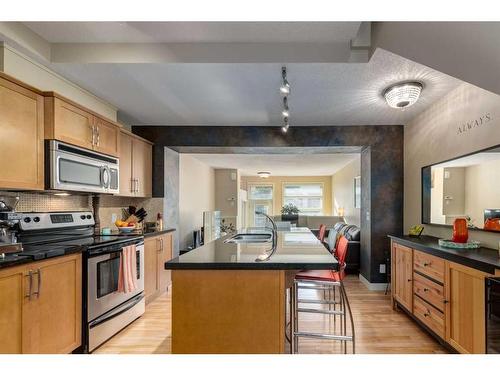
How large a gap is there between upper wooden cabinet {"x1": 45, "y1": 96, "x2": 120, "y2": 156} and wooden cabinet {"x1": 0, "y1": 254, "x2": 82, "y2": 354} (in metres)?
1.03

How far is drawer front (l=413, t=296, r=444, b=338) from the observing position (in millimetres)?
2473

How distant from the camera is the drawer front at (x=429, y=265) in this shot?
2.47 metres

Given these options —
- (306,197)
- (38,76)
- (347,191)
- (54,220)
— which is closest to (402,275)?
(54,220)

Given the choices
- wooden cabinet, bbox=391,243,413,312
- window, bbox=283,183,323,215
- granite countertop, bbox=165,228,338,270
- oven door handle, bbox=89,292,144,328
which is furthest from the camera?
window, bbox=283,183,323,215

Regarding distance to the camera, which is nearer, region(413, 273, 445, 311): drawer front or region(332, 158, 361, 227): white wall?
region(413, 273, 445, 311): drawer front

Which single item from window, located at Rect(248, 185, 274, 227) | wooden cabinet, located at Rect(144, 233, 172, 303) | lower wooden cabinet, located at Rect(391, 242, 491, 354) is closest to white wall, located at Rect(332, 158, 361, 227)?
window, located at Rect(248, 185, 274, 227)

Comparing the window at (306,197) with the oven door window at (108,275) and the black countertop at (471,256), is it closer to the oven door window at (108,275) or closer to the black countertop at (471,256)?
the black countertop at (471,256)

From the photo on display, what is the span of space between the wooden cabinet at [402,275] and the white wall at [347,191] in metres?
2.94

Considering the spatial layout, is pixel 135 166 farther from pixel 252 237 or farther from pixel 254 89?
pixel 254 89

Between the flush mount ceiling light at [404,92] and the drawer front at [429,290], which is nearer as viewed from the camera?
the drawer front at [429,290]

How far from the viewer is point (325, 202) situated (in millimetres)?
11250

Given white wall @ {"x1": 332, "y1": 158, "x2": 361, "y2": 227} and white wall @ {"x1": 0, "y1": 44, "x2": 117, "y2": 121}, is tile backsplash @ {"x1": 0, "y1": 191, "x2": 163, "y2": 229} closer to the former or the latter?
white wall @ {"x1": 0, "y1": 44, "x2": 117, "y2": 121}

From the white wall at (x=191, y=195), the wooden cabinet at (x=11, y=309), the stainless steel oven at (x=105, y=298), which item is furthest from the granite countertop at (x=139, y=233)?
the white wall at (x=191, y=195)
